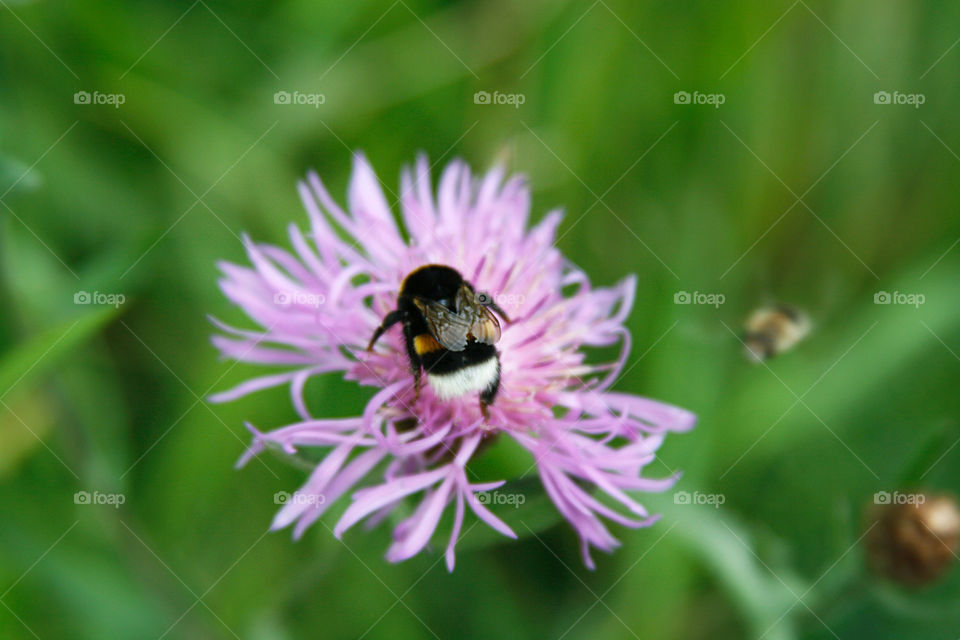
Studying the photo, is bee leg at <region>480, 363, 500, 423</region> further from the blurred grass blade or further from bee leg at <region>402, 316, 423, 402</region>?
the blurred grass blade

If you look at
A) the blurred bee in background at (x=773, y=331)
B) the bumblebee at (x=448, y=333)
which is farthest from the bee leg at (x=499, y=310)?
the blurred bee in background at (x=773, y=331)

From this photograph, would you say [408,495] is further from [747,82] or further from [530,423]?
[747,82]

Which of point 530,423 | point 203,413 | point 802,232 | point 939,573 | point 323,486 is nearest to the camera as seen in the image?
point 323,486

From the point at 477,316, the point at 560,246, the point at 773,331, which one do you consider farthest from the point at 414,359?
the point at 560,246

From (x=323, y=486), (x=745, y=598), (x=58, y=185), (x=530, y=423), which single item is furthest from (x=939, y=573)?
(x=58, y=185)

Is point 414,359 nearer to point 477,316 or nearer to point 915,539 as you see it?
point 477,316

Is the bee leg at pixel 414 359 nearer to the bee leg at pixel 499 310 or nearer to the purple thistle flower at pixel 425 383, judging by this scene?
the purple thistle flower at pixel 425 383

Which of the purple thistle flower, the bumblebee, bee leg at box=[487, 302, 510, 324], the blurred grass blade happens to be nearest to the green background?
the blurred grass blade
